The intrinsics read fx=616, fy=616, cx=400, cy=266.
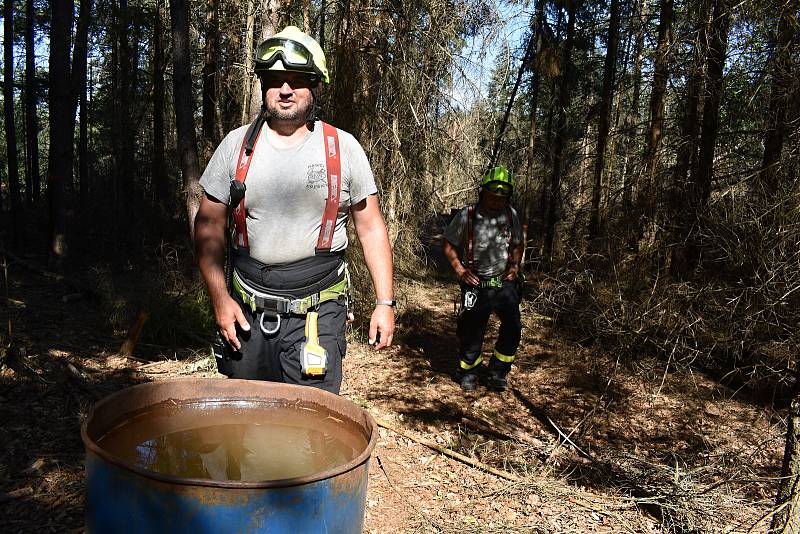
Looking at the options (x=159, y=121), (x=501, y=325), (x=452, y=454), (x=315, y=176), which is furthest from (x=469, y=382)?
(x=159, y=121)

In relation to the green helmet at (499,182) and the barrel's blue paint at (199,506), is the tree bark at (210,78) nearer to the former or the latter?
the green helmet at (499,182)

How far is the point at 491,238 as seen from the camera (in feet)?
19.2

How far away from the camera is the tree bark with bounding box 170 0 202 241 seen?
685 cm

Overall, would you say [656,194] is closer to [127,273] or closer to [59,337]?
[59,337]

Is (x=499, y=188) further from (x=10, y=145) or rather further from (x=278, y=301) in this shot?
(x=10, y=145)

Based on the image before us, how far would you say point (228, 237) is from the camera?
287 centimetres

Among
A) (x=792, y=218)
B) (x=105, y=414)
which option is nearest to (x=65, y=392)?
(x=105, y=414)

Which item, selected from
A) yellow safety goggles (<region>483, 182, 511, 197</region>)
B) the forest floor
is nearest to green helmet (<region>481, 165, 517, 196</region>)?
yellow safety goggles (<region>483, 182, 511, 197</region>)

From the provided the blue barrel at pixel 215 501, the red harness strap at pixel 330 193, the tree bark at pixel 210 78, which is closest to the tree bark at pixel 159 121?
the tree bark at pixel 210 78

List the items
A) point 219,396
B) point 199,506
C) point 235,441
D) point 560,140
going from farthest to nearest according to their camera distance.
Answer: point 560,140 < point 219,396 < point 235,441 < point 199,506

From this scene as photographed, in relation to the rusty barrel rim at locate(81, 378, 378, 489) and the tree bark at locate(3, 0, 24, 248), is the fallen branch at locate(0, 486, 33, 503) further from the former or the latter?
the tree bark at locate(3, 0, 24, 248)

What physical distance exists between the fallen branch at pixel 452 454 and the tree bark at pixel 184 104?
3372 mm

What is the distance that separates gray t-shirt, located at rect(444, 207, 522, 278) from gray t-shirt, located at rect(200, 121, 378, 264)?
129 inches

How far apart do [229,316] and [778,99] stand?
5871 millimetres
